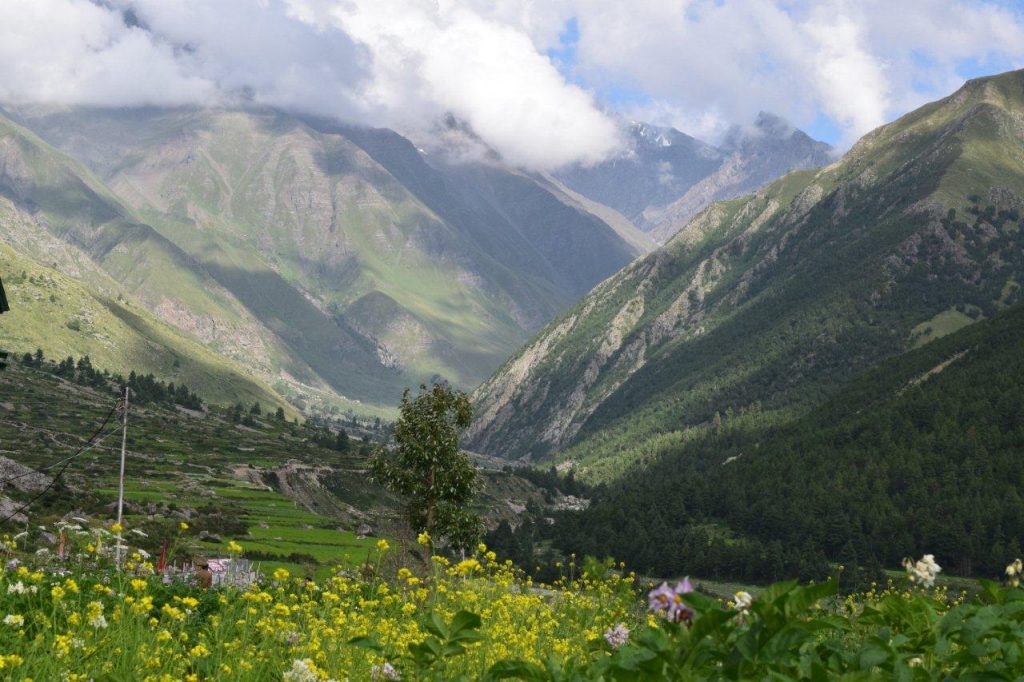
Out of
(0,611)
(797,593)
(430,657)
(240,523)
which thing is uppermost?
(797,593)

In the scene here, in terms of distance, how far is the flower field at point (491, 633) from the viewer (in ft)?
26.7

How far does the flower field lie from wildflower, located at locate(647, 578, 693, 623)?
0.07 feet

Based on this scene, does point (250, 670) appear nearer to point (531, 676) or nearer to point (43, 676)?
point (43, 676)

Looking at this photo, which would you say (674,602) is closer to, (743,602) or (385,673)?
(743,602)

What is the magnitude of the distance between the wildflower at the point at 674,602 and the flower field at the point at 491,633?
0.07ft

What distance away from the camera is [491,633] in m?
15.8

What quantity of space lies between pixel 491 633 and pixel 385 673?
4.53 metres

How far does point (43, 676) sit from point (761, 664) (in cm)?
838

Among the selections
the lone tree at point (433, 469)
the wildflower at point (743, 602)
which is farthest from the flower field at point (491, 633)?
the lone tree at point (433, 469)

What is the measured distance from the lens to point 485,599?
1931 cm

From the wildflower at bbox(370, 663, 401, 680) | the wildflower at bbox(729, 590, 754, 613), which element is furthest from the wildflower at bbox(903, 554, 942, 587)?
the wildflower at bbox(370, 663, 401, 680)

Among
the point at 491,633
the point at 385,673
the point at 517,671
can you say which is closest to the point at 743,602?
the point at 517,671

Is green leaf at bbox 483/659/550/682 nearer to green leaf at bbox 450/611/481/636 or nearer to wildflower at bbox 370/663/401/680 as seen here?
green leaf at bbox 450/611/481/636

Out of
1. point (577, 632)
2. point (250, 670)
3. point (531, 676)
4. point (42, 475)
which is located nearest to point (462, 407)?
point (577, 632)
